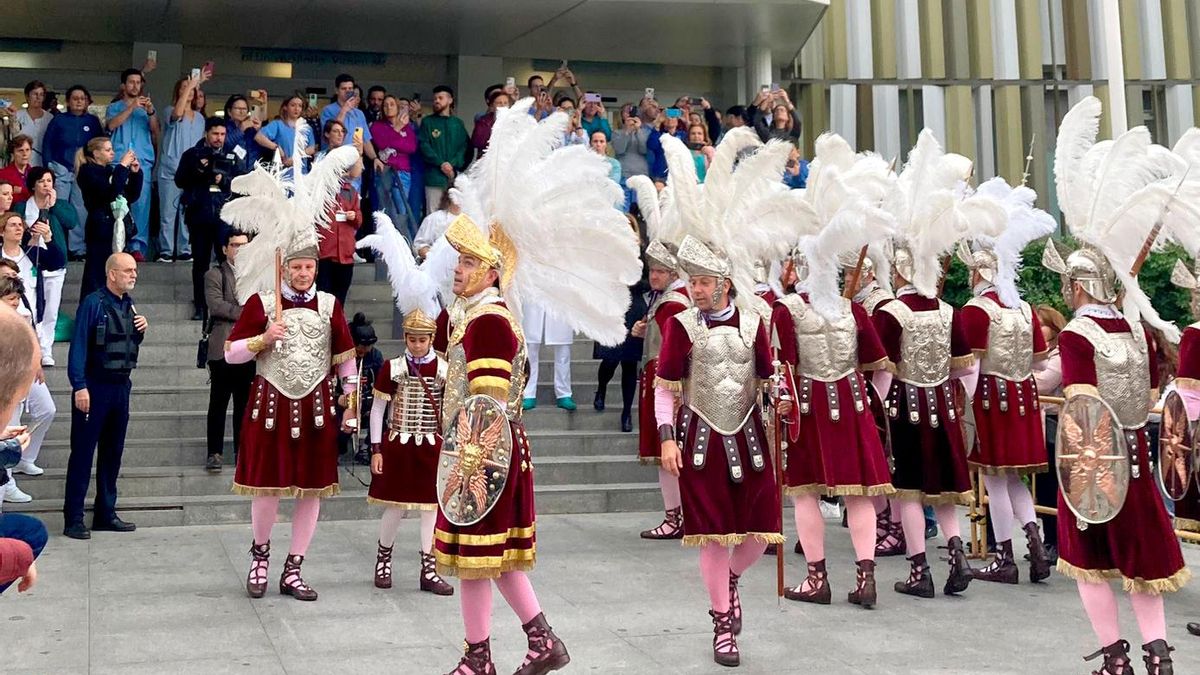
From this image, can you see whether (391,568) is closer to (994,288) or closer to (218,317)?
(218,317)

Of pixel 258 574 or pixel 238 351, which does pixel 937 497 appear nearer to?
pixel 258 574

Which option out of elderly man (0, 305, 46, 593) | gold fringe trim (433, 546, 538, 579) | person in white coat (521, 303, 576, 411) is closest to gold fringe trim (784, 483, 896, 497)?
gold fringe trim (433, 546, 538, 579)

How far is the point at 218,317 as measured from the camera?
11000mm

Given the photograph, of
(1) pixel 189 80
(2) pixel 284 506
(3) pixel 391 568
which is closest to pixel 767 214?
(3) pixel 391 568

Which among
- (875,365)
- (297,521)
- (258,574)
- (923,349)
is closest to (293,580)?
(258,574)

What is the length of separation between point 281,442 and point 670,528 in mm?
3517

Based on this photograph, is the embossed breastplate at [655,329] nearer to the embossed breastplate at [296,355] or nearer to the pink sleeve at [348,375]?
the pink sleeve at [348,375]

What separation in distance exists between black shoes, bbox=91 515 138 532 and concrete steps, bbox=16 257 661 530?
23 centimetres

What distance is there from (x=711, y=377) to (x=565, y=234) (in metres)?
1.05

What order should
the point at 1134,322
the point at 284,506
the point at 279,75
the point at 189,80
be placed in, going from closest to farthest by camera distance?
the point at 1134,322 < the point at 284,506 < the point at 189,80 < the point at 279,75

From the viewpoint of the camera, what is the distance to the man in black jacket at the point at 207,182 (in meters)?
12.8

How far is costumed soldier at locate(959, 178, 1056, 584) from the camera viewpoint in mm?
8734

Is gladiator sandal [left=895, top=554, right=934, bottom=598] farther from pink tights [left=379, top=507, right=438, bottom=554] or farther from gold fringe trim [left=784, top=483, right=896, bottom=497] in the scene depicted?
pink tights [left=379, top=507, right=438, bottom=554]

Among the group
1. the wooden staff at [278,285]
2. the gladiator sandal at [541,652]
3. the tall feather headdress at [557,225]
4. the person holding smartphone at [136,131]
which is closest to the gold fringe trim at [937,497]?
Result: the tall feather headdress at [557,225]
